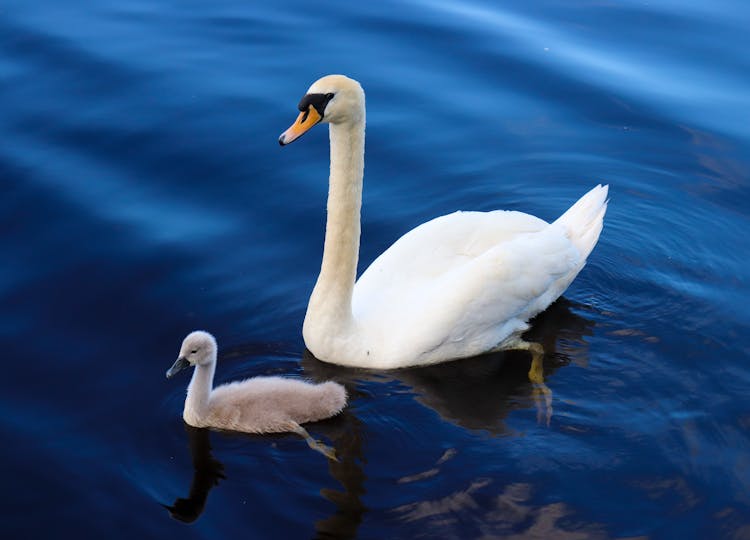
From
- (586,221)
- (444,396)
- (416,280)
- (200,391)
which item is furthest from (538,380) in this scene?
(200,391)

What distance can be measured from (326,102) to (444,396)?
2.28 meters

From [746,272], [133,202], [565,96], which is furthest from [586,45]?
[133,202]

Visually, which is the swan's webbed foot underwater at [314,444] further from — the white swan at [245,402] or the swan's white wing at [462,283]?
the swan's white wing at [462,283]

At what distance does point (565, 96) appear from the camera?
13336 millimetres

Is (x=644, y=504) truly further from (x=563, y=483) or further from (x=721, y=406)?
(x=721, y=406)

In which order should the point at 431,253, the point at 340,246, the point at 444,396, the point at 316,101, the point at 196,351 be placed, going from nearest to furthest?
the point at 196,351 < the point at 316,101 < the point at 444,396 < the point at 340,246 < the point at 431,253

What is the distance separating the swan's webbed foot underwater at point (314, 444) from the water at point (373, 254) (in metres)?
0.10

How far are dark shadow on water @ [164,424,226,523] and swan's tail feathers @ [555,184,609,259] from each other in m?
3.60

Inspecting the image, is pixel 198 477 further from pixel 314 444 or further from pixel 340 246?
Answer: pixel 340 246

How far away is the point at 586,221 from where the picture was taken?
9.80 metres

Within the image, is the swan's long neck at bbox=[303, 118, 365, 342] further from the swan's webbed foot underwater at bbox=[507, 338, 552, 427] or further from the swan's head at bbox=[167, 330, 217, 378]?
the swan's webbed foot underwater at bbox=[507, 338, 552, 427]

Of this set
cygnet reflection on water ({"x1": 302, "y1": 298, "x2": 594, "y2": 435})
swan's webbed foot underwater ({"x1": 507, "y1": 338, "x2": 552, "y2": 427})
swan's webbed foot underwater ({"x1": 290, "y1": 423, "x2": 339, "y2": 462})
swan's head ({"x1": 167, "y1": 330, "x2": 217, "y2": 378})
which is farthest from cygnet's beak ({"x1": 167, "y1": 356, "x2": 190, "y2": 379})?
swan's webbed foot underwater ({"x1": 507, "y1": 338, "x2": 552, "y2": 427})

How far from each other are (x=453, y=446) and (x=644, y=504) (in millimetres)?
1302

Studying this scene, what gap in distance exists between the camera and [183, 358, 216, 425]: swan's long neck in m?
7.80
